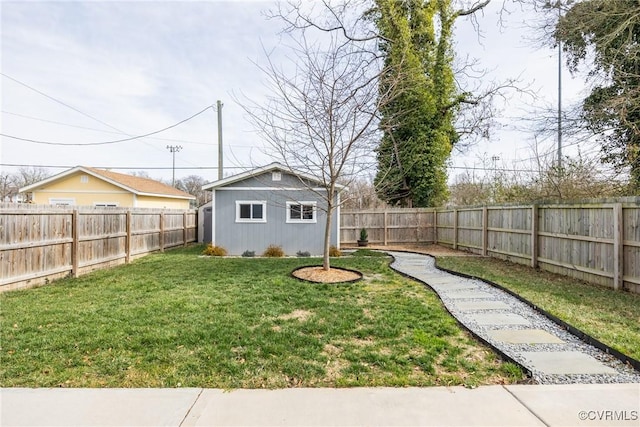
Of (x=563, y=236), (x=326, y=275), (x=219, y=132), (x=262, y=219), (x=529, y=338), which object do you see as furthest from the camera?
(x=219, y=132)

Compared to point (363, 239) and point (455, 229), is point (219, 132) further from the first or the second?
point (455, 229)

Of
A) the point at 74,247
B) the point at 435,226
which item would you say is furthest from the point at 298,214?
the point at 435,226

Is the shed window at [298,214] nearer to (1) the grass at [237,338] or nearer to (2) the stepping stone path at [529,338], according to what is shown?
(1) the grass at [237,338]

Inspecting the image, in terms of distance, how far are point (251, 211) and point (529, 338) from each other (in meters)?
9.81

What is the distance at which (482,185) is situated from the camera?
57.9ft

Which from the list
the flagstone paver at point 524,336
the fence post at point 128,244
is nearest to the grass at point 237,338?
the flagstone paver at point 524,336

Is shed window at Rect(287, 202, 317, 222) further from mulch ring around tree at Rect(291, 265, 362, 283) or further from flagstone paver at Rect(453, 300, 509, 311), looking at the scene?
flagstone paver at Rect(453, 300, 509, 311)

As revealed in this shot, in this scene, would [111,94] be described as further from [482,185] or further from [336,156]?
[482,185]

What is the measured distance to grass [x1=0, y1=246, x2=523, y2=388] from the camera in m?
3.12

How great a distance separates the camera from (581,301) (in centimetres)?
552

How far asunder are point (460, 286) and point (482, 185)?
12452 millimetres

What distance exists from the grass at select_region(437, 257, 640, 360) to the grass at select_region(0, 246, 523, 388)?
152 centimetres

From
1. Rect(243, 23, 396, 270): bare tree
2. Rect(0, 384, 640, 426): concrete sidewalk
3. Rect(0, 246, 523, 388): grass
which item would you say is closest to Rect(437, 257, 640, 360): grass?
Rect(0, 384, 640, 426): concrete sidewalk

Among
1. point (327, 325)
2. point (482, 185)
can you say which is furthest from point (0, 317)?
point (482, 185)
